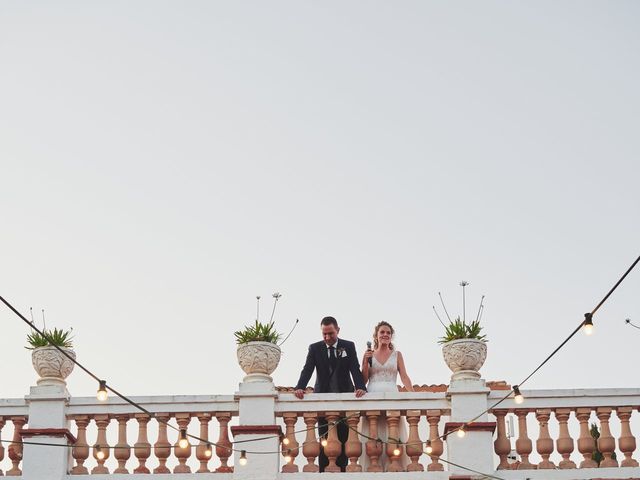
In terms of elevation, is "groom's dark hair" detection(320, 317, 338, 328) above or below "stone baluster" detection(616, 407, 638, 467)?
above

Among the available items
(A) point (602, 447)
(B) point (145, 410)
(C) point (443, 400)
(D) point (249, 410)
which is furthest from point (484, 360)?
(B) point (145, 410)

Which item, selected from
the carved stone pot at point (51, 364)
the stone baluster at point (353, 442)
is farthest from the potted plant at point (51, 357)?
the stone baluster at point (353, 442)

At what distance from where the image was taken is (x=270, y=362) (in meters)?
13.9

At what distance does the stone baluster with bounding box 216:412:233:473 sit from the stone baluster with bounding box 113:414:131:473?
2.98 ft

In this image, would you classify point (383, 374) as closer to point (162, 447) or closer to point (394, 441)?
point (394, 441)

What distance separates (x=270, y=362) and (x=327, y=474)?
128 centimetres

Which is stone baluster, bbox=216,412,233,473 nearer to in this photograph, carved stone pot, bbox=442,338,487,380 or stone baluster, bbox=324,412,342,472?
stone baluster, bbox=324,412,342,472

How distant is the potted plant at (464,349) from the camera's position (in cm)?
1378

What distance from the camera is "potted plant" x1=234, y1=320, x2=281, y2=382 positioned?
45.3ft

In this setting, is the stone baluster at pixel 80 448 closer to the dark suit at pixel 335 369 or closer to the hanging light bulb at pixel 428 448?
the dark suit at pixel 335 369

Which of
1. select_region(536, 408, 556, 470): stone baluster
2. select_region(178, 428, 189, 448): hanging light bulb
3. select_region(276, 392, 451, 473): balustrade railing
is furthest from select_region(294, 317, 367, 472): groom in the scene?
select_region(536, 408, 556, 470): stone baluster

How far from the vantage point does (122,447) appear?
13.7 metres

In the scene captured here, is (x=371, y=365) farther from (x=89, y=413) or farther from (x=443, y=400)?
(x=89, y=413)

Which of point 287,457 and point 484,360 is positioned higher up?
point 484,360
